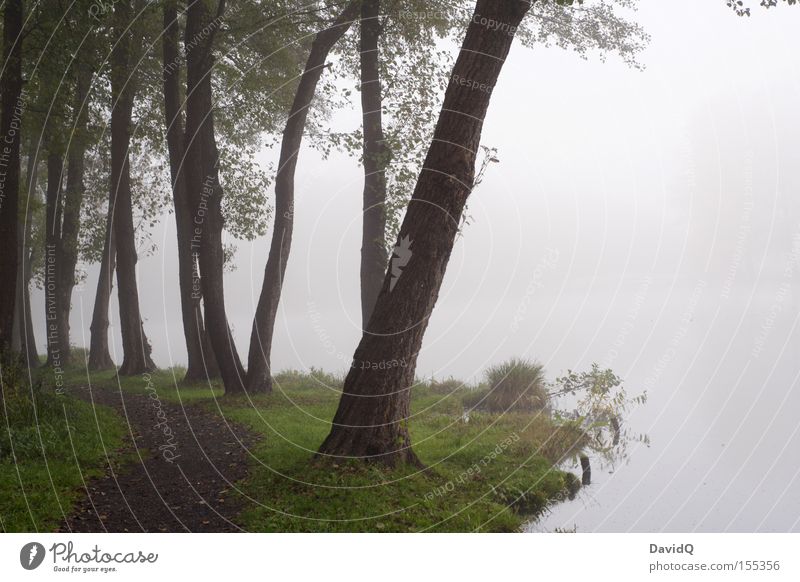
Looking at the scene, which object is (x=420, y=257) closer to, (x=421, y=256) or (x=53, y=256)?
(x=421, y=256)

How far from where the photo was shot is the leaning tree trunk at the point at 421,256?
862cm

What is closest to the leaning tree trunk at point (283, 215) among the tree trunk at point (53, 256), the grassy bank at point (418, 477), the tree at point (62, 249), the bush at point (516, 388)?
the grassy bank at point (418, 477)

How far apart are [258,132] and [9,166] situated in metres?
8.90

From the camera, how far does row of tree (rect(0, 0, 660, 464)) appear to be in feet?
28.6

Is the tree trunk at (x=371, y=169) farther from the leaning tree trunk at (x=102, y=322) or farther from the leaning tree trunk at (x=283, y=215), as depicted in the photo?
the leaning tree trunk at (x=102, y=322)

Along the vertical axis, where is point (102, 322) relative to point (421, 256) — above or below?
above

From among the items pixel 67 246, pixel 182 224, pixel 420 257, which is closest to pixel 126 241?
pixel 182 224

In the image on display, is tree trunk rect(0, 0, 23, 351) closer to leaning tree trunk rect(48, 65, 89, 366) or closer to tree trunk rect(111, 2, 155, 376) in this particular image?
tree trunk rect(111, 2, 155, 376)

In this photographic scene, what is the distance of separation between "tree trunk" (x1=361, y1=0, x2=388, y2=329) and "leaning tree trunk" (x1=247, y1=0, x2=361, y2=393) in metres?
0.52

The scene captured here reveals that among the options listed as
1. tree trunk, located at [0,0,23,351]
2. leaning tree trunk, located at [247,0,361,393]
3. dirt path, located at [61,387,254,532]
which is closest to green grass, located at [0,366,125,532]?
dirt path, located at [61,387,254,532]

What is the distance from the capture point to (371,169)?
15094 millimetres

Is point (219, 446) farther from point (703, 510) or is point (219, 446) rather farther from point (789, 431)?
point (789, 431)

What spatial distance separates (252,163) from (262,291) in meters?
4.51
